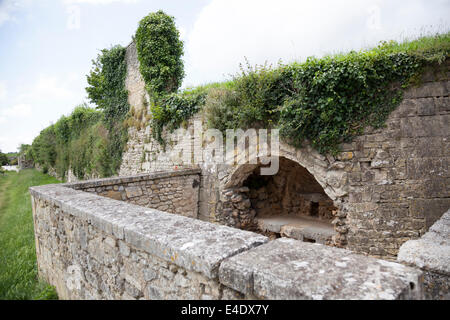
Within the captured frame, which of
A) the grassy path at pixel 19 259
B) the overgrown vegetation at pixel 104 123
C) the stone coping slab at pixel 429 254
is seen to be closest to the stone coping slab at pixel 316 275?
the stone coping slab at pixel 429 254

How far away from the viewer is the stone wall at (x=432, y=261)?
1769mm

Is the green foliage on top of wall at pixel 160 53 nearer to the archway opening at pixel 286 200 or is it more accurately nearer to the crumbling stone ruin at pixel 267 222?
the crumbling stone ruin at pixel 267 222

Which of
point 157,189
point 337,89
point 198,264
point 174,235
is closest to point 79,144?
point 157,189

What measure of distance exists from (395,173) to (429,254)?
3152mm

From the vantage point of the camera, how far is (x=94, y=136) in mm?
14070

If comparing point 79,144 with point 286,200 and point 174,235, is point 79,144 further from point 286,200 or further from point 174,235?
point 174,235

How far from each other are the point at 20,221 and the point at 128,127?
16.7ft

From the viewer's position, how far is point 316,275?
Answer: 4.18 feet

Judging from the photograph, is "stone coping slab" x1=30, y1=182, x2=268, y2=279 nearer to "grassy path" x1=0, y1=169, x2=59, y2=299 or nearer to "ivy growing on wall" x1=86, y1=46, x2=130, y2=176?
"grassy path" x1=0, y1=169, x2=59, y2=299

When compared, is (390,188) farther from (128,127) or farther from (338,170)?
(128,127)

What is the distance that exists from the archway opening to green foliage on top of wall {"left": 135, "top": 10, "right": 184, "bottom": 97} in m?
4.30

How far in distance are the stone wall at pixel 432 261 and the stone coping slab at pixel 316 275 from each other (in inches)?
25.0
